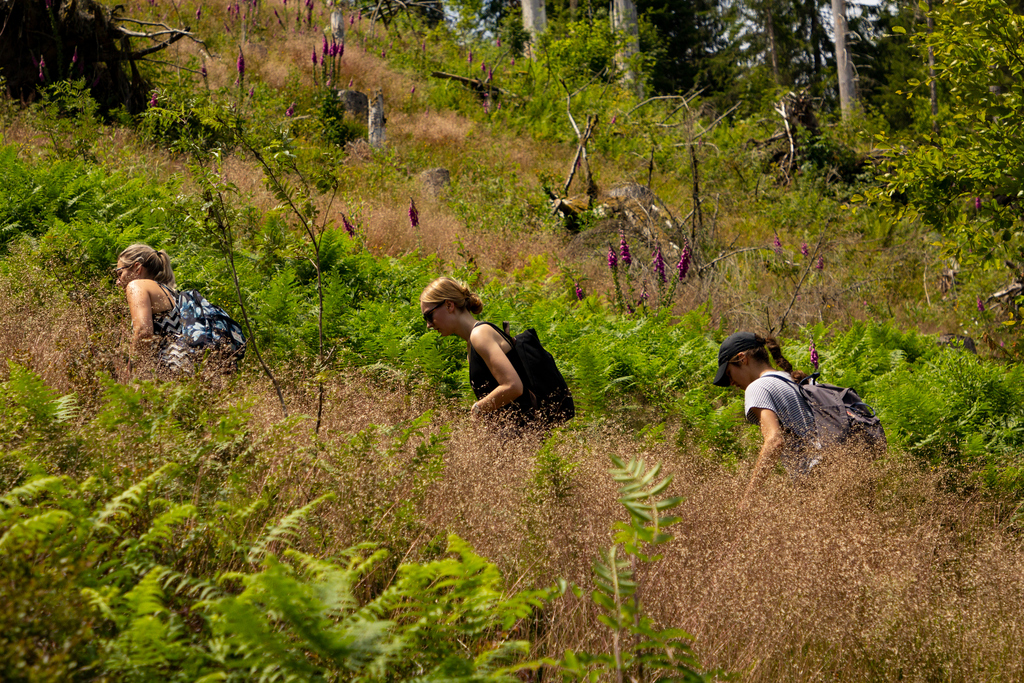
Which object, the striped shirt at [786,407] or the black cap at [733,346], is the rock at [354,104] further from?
the striped shirt at [786,407]

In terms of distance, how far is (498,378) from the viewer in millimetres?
3955

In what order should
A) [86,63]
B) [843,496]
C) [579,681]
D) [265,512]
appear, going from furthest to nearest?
[86,63]
[843,496]
[265,512]
[579,681]

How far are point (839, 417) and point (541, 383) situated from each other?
1.62 meters

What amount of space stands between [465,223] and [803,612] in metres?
7.61

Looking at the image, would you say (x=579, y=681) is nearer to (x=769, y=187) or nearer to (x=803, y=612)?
(x=803, y=612)

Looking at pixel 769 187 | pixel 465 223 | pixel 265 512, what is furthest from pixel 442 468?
pixel 769 187

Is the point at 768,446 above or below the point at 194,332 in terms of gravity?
below

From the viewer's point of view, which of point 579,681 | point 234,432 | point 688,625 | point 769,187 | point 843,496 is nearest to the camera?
point 579,681

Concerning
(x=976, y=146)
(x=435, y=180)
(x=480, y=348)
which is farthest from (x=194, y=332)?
(x=435, y=180)

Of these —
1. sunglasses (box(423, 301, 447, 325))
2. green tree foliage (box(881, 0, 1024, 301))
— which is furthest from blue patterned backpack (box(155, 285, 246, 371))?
green tree foliage (box(881, 0, 1024, 301))

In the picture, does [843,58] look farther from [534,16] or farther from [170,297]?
[170,297]

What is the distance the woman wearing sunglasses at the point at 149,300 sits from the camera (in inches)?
166

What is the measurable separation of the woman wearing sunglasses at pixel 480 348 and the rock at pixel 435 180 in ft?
20.8

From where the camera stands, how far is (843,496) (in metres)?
3.41
